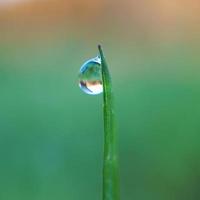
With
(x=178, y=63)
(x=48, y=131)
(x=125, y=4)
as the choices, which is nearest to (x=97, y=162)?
(x=48, y=131)

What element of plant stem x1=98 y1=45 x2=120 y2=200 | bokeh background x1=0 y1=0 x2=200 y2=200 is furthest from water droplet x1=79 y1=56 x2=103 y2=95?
bokeh background x1=0 y1=0 x2=200 y2=200

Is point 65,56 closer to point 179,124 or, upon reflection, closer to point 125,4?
point 125,4

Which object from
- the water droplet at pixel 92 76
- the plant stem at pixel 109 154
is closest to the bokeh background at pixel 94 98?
the water droplet at pixel 92 76

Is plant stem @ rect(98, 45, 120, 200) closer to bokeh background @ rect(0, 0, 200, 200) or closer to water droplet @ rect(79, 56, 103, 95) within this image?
water droplet @ rect(79, 56, 103, 95)

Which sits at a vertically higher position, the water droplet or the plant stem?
the water droplet

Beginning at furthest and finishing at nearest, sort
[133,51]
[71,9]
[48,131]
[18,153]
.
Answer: [71,9] < [133,51] < [48,131] < [18,153]

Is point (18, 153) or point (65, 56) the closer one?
point (18, 153)

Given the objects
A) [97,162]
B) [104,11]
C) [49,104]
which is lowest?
[97,162]
